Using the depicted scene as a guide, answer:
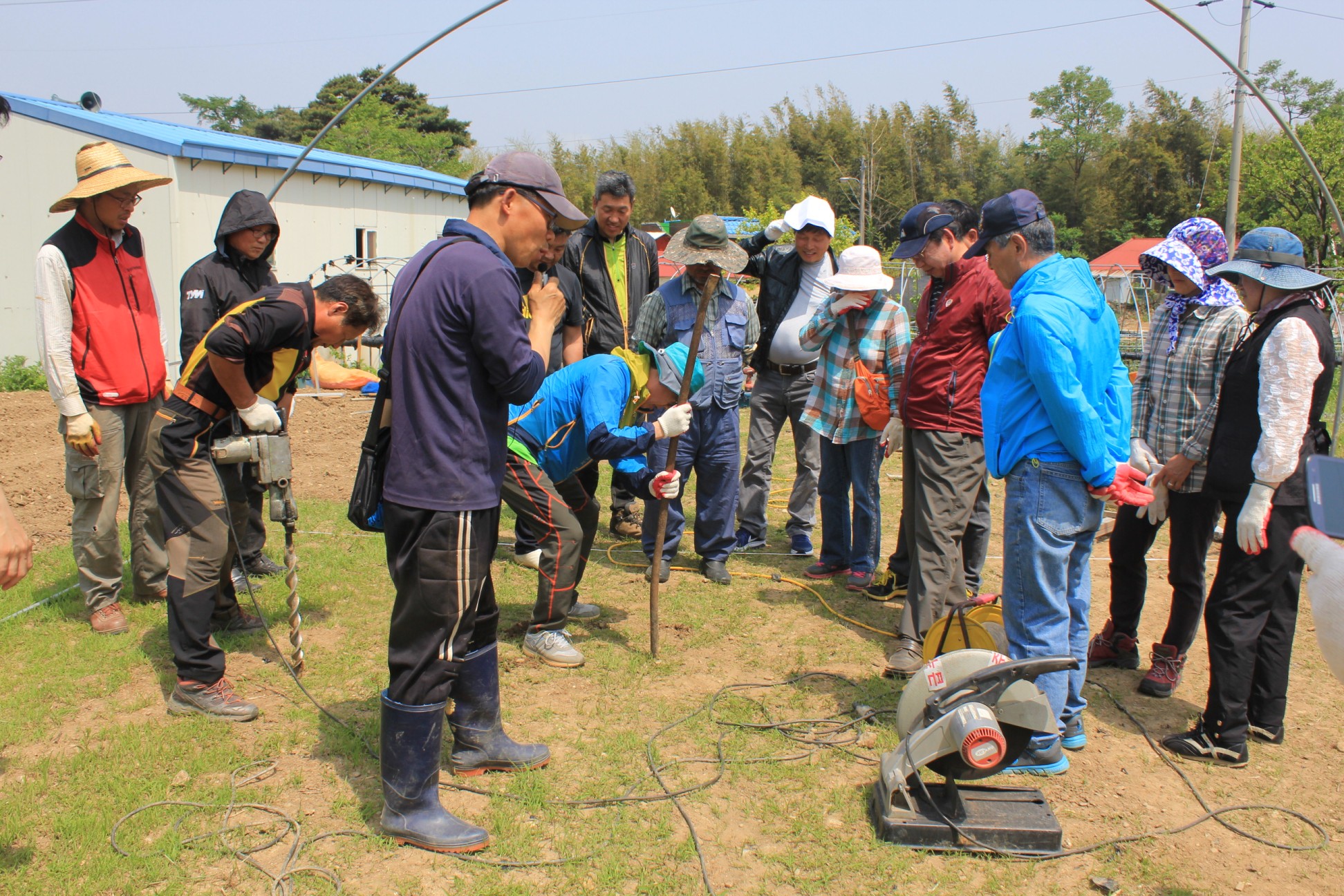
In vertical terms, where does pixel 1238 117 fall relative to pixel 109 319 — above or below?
above

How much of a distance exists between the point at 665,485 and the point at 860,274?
1.71 metres

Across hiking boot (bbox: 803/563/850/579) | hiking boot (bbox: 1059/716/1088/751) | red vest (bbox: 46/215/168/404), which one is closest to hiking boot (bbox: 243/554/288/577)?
red vest (bbox: 46/215/168/404)

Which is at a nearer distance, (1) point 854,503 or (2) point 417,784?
(2) point 417,784

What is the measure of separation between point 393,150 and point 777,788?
37.8m

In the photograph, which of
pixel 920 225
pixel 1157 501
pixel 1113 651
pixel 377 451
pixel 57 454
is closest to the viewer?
pixel 377 451

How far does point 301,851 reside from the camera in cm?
296

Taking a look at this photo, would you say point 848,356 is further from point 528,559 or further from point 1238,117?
point 1238,117

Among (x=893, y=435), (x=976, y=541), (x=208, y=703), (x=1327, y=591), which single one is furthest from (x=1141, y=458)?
(x=208, y=703)

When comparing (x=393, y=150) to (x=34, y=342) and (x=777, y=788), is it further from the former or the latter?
(x=777, y=788)

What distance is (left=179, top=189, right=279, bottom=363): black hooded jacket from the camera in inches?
182

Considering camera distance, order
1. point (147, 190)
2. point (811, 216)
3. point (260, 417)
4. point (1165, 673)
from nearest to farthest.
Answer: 1. point (260, 417)
2. point (1165, 673)
3. point (811, 216)
4. point (147, 190)

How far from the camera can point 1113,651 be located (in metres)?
4.64

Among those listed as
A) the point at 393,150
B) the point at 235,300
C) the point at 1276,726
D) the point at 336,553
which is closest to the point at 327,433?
the point at 336,553

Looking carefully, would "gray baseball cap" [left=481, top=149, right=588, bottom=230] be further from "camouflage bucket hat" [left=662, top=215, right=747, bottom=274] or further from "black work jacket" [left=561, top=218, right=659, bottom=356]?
"black work jacket" [left=561, top=218, right=659, bottom=356]
